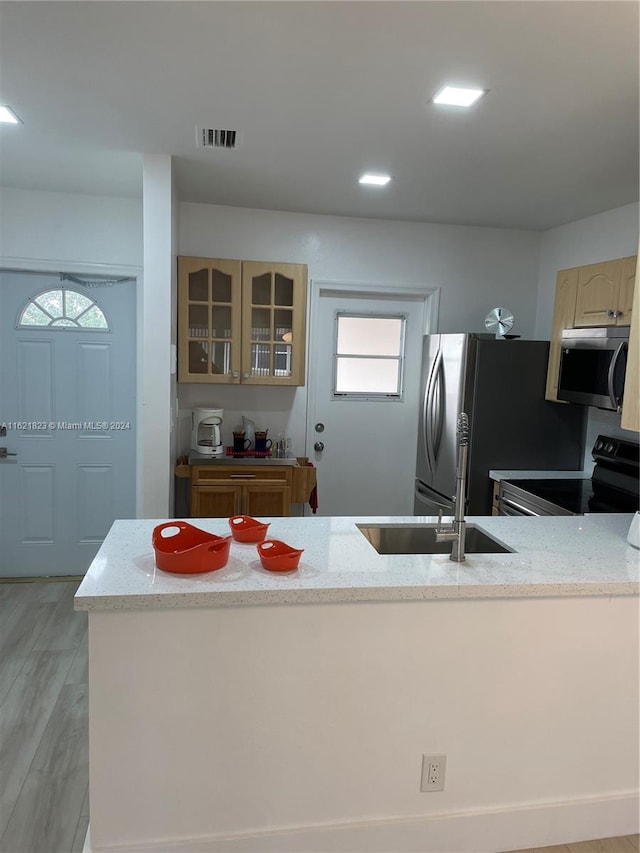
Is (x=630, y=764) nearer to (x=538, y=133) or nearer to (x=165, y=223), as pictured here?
(x=538, y=133)

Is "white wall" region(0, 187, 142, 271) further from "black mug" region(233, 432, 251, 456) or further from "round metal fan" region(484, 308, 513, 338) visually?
"round metal fan" region(484, 308, 513, 338)

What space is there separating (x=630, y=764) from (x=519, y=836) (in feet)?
1.42

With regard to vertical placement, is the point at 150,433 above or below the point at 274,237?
below

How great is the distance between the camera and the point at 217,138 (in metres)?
2.74

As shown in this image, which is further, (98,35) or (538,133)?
(538,133)

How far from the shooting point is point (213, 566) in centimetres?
172

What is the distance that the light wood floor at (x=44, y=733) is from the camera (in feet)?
6.31

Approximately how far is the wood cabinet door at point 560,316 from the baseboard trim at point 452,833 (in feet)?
7.31

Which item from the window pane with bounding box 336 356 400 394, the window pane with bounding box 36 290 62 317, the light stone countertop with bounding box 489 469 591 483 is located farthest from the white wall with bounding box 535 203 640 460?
the window pane with bounding box 36 290 62 317

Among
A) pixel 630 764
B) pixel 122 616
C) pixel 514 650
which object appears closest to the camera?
pixel 122 616

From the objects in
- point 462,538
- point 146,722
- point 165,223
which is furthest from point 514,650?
point 165,223

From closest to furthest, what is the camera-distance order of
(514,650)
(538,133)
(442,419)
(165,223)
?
1. (514,650)
2. (538,133)
3. (165,223)
4. (442,419)

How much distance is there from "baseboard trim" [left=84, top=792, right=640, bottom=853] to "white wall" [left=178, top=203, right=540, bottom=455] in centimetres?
266

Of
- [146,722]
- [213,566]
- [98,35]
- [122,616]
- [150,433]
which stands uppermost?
[98,35]
